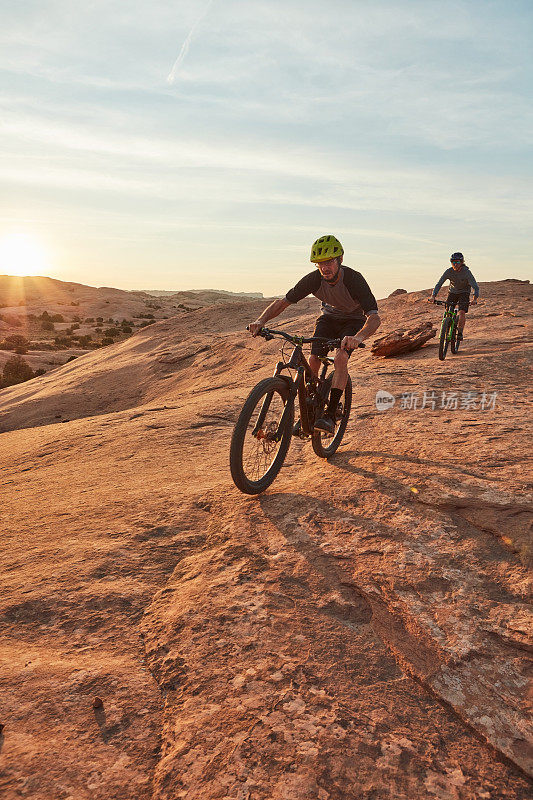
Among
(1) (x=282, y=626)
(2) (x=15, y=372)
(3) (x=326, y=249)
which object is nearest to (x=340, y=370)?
(3) (x=326, y=249)

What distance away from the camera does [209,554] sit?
3777 millimetres

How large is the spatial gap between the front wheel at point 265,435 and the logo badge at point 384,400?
309 cm

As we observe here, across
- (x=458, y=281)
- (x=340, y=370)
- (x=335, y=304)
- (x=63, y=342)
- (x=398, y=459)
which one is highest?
(x=458, y=281)

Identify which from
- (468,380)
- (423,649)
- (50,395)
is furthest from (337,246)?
(50,395)

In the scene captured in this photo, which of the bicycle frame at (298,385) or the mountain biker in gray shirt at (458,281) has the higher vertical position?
the mountain biker in gray shirt at (458,281)

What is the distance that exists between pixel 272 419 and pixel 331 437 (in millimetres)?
1435

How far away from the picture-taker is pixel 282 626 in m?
2.90

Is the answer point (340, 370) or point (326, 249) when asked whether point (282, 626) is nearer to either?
point (340, 370)

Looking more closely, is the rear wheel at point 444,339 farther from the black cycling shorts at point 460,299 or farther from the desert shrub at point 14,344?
the desert shrub at point 14,344

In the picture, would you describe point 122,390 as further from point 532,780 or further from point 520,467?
point 532,780

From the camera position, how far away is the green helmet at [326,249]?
16.3 ft

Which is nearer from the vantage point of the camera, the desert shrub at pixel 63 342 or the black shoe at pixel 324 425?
the black shoe at pixel 324 425

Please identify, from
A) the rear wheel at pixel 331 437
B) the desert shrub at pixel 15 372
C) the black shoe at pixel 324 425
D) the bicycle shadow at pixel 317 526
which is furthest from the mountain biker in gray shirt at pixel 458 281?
the desert shrub at pixel 15 372

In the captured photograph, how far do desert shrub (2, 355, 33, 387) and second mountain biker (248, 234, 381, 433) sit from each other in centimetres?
2129
